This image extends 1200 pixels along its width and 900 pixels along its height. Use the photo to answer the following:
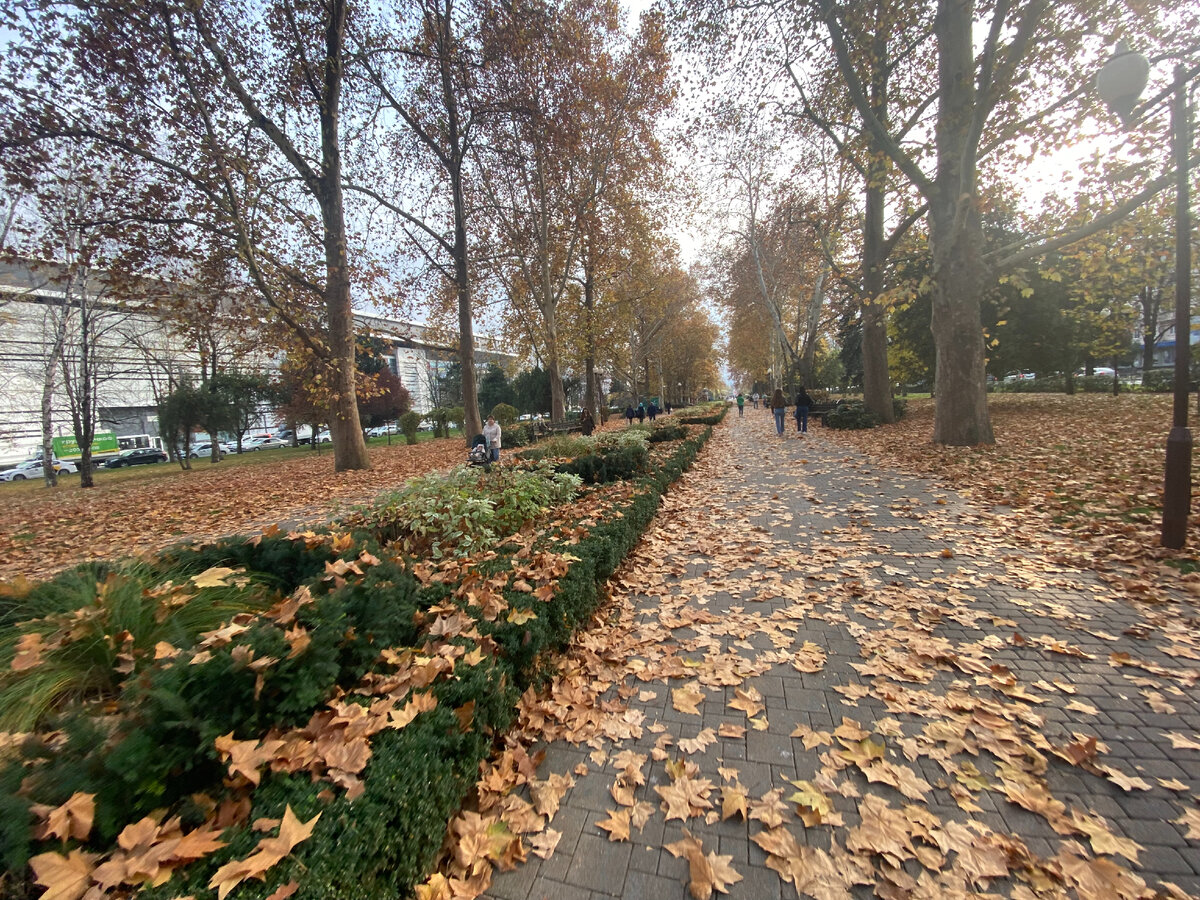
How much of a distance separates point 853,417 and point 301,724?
1804 cm

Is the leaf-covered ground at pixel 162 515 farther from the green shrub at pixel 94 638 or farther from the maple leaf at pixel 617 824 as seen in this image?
the maple leaf at pixel 617 824

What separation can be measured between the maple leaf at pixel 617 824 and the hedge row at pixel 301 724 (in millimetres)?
613

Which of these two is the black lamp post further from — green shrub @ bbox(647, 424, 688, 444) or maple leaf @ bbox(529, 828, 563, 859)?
green shrub @ bbox(647, 424, 688, 444)

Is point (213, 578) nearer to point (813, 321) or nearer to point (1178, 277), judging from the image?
point (1178, 277)

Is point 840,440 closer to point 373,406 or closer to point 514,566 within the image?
point 514,566

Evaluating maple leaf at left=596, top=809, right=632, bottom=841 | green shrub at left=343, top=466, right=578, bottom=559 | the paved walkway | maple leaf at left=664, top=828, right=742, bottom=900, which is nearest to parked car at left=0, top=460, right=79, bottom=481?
green shrub at left=343, top=466, right=578, bottom=559

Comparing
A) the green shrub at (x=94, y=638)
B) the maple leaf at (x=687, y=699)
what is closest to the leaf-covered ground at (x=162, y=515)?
the green shrub at (x=94, y=638)

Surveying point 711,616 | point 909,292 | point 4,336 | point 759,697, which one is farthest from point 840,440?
point 4,336

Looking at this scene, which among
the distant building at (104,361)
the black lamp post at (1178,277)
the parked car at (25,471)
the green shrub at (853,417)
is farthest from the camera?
the parked car at (25,471)

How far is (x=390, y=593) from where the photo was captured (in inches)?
105

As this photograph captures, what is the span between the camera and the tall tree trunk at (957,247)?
29.4ft

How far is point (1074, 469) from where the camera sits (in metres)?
7.53

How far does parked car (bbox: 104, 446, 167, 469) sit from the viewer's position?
34.3 meters

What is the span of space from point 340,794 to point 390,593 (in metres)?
1.16
